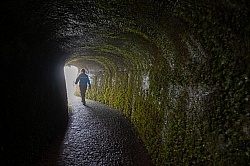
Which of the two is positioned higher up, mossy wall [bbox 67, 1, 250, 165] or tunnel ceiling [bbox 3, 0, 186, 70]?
tunnel ceiling [bbox 3, 0, 186, 70]

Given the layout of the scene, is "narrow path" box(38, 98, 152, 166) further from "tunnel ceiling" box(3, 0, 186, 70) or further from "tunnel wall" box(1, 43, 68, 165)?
"tunnel ceiling" box(3, 0, 186, 70)

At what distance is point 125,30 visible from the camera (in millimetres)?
6359

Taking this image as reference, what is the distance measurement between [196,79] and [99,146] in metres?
4.24

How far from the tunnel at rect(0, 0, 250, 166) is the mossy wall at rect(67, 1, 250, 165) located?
13 millimetres

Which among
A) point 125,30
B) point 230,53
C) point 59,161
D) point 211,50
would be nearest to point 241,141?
point 230,53

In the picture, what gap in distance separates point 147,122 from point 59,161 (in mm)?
2608

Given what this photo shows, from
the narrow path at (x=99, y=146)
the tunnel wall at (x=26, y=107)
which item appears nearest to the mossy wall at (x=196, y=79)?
the narrow path at (x=99, y=146)

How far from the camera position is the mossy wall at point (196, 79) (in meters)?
3.07

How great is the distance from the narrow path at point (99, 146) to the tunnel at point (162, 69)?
36cm

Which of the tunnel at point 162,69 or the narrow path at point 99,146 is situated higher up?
the tunnel at point 162,69

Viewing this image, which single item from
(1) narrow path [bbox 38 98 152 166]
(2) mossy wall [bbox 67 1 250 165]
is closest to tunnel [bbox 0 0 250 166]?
(2) mossy wall [bbox 67 1 250 165]

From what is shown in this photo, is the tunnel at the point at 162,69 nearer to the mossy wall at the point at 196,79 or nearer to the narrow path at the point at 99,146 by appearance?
the mossy wall at the point at 196,79

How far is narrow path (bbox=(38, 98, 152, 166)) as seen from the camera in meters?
6.59

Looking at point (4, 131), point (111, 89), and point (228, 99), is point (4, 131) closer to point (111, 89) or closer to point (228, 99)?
point (228, 99)
